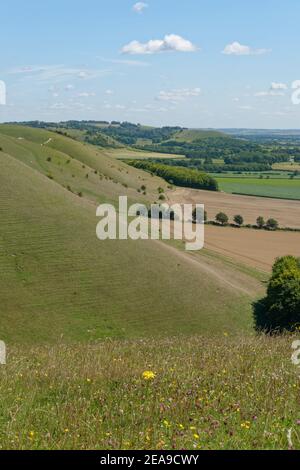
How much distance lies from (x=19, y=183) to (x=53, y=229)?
10067mm

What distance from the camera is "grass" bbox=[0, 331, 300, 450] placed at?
5.98m

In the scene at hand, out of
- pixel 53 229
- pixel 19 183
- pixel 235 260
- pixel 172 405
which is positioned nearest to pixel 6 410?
pixel 172 405

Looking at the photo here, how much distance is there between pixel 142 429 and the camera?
6.35 m

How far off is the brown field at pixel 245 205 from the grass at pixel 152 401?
242 ft

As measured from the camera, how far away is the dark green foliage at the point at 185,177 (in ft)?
424

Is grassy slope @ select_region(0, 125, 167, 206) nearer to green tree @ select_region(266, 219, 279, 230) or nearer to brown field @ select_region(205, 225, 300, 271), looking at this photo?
brown field @ select_region(205, 225, 300, 271)

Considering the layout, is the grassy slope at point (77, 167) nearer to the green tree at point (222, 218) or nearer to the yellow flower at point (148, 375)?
the green tree at point (222, 218)

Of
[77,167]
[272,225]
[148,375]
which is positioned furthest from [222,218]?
[148,375]

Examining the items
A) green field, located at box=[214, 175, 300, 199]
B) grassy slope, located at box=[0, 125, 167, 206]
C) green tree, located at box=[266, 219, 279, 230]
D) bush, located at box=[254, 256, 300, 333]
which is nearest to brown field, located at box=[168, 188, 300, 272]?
green tree, located at box=[266, 219, 279, 230]

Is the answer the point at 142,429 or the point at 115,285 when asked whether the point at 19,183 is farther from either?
the point at 142,429

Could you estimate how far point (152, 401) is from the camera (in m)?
7.32

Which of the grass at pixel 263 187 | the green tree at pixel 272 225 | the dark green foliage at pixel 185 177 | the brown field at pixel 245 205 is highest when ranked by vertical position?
the dark green foliage at pixel 185 177

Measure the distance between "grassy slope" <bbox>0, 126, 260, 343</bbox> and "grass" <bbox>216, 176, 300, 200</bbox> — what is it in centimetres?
7650

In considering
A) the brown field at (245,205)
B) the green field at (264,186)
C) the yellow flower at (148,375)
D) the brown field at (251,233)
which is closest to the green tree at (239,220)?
the brown field at (251,233)
